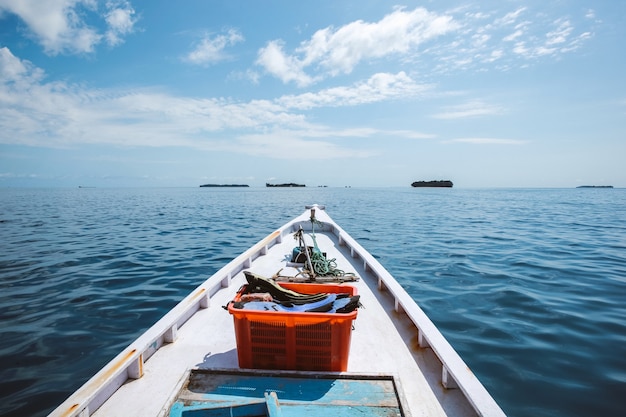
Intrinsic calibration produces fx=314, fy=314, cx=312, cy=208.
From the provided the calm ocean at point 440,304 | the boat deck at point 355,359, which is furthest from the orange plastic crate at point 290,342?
the calm ocean at point 440,304

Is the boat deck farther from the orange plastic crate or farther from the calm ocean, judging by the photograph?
the calm ocean

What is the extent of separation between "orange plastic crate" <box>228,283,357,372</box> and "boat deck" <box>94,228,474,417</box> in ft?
0.94

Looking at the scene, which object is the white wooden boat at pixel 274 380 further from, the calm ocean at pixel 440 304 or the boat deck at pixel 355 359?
the calm ocean at pixel 440 304

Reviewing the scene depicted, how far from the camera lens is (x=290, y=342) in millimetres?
2881

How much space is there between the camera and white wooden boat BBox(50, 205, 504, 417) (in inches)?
91.4

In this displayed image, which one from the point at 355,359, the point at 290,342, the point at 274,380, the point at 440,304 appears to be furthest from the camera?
the point at 440,304

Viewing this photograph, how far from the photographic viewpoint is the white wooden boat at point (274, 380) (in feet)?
7.61

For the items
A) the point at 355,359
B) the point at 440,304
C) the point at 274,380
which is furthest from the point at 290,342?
the point at 440,304

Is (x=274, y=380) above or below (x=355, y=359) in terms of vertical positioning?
above

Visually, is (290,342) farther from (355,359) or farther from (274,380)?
(355,359)

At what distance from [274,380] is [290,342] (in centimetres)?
33

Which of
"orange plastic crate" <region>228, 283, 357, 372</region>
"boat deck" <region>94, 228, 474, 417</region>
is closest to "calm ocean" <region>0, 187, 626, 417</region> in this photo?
"boat deck" <region>94, 228, 474, 417</region>

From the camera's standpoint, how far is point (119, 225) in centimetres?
1770

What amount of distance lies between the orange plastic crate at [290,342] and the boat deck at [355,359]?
288 mm
